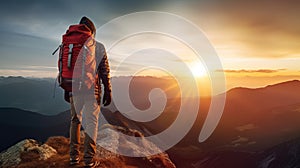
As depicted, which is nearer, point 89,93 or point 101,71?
point 89,93

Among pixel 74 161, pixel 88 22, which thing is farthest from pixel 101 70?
pixel 74 161

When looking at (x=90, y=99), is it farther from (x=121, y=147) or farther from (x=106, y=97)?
(x=121, y=147)

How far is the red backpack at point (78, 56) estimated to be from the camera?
28.0 ft

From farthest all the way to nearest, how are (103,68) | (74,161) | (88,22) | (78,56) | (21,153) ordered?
(21,153)
(74,161)
(103,68)
(88,22)
(78,56)

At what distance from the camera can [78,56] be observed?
855 centimetres

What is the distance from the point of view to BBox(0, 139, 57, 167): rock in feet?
45.9

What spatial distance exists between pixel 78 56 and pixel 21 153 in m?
9.43

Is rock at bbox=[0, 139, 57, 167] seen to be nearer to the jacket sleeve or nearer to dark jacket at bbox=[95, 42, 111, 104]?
dark jacket at bbox=[95, 42, 111, 104]

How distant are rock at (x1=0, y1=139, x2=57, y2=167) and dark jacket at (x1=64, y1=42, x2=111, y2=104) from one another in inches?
276

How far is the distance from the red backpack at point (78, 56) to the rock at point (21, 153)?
726cm

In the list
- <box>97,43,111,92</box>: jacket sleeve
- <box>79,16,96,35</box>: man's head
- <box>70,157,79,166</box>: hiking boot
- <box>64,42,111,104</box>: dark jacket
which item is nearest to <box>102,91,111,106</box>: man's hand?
<box>64,42,111,104</box>: dark jacket

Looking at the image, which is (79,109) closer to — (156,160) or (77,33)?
(77,33)

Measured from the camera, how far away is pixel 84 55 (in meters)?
8.49

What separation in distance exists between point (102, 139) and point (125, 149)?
2034mm
